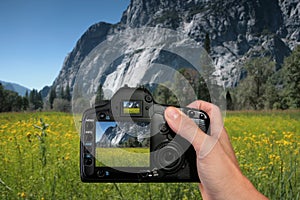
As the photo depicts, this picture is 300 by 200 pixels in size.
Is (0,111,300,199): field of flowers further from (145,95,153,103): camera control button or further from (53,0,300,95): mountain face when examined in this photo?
(53,0,300,95): mountain face

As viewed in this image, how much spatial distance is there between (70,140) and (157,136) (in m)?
2.67

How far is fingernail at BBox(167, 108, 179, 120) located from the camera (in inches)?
32.9

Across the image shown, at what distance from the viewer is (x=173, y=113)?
33.1 inches

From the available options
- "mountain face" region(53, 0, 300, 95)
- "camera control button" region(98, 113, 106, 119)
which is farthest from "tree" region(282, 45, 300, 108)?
"mountain face" region(53, 0, 300, 95)

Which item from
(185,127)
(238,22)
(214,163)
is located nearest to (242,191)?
(214,163)

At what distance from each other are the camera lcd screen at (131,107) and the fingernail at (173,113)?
73 mm

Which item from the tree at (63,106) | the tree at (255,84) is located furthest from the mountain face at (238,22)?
the tree at (63,106)

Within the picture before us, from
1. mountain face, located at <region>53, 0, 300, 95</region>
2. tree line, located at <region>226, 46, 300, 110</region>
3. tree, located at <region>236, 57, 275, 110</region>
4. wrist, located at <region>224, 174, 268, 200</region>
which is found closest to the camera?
wrist, located at <region>224, 174, 268, 200</region>

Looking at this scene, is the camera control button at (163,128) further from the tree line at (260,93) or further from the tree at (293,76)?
the tree at (293,76)

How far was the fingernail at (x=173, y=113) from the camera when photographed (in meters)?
0.84

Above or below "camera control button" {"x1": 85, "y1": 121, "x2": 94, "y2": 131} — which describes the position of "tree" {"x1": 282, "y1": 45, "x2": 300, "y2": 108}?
above

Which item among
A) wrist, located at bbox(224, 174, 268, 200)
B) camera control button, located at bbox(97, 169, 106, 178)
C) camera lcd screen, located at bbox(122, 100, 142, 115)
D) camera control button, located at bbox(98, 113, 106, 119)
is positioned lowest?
wrist, located at bbox(224, 174, 268, 200)

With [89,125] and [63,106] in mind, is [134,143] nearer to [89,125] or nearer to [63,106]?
[89,125]

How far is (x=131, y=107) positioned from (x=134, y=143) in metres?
0.11
